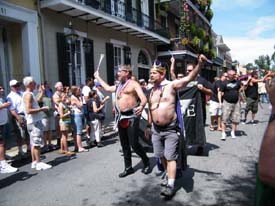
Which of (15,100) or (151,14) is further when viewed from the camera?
(151,14)

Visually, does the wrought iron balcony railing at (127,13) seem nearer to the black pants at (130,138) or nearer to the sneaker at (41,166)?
the sneaker at (41,166)

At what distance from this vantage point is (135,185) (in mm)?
4699

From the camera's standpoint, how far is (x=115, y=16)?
45.2 ft

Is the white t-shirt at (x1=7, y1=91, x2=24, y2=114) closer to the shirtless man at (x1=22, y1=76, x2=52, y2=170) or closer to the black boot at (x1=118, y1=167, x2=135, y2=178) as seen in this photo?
the shirtless man at (x1=22, y1=76, x2=52, y2=170)

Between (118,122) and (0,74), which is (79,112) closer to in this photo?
(118,122)

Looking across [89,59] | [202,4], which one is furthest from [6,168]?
[202,4]

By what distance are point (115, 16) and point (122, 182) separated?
10391 millimetres

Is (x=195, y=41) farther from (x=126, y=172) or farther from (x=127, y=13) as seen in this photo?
(x=126, y=172)

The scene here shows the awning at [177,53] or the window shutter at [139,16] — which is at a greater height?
the window shutter at [139,16]

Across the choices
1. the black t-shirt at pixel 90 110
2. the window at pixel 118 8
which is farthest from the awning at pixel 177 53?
the black t-shirt at pixel 90 110

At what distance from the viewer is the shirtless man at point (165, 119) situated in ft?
13.5

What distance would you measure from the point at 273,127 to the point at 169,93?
2902mm

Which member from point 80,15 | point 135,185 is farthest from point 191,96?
point 80,15

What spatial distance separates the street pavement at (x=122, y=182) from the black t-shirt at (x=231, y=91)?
158 centimetres
